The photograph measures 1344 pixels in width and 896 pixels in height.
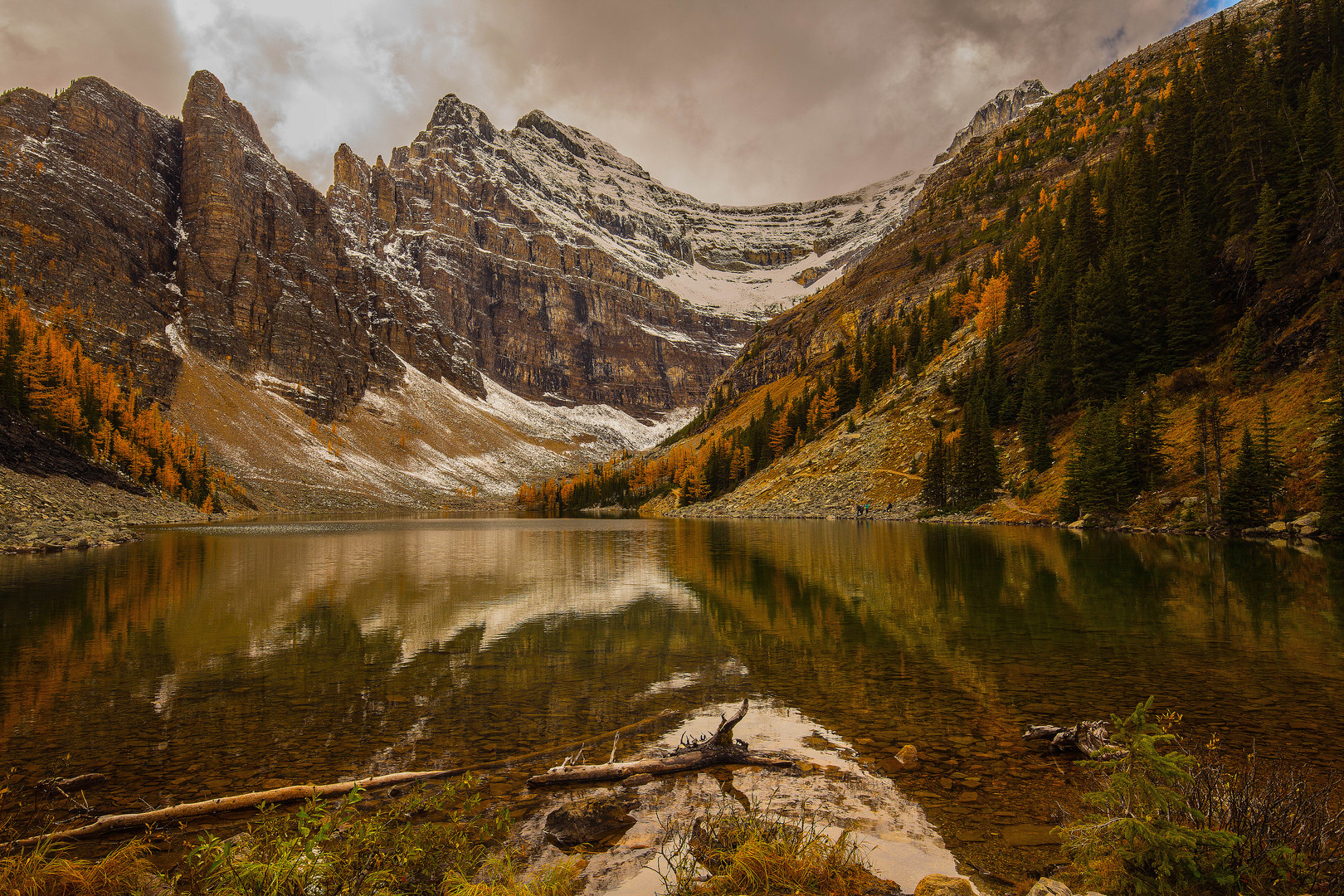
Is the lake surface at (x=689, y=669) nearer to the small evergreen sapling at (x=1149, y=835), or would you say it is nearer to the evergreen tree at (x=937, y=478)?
the small evergreen sapling at (x=1149, y=835)

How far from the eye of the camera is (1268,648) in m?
13.6

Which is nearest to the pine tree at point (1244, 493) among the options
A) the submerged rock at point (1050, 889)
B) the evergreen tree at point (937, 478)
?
the evergreen tree at point (937, 478)

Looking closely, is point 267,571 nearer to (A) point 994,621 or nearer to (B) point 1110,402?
(A) point 994,621

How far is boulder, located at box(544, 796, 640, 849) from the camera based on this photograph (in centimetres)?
671

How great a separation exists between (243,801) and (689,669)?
355 inches

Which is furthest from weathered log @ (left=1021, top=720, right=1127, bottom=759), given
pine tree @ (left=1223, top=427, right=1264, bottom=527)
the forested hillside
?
pine tree @ (left=1223, top=427, right=1264, bottom=527)

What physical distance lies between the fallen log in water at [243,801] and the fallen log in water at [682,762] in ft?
3.67

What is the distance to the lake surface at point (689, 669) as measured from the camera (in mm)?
8742

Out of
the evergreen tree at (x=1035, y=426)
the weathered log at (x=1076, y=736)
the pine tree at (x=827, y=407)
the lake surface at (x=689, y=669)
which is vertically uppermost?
the pine tree at (x=827, y=407)

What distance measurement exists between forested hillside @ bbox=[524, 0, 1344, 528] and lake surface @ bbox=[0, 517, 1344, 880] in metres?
12.3

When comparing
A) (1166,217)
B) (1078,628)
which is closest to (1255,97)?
(1166,217)

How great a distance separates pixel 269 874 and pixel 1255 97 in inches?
3072

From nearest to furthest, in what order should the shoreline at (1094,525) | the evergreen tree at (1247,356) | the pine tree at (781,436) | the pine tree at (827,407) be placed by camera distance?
the shoreline at (1094,525)
the evergreen tree at (1247,356)
the pine tree at (827,407)
the pine tree at (781,436)

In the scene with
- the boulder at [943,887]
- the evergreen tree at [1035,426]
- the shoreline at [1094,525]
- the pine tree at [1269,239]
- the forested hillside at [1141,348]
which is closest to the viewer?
the boulder at [943,887]
